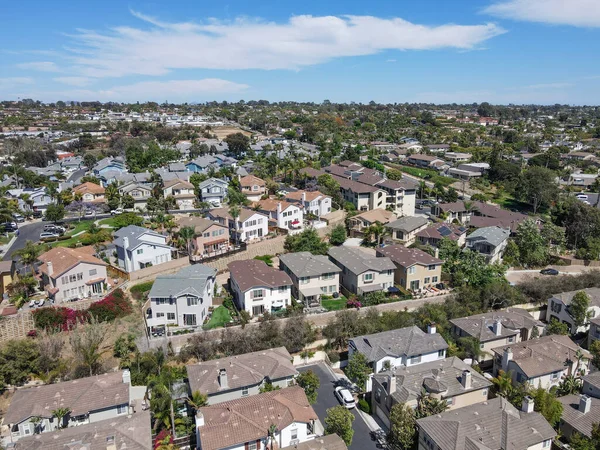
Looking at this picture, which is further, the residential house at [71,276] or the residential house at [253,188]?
the residential house at [253,188]

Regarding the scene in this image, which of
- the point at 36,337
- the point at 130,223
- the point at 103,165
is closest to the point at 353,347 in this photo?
the point at 36,337

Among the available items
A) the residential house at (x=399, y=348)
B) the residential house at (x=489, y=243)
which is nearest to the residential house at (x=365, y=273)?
the residential house at (x=399, y=348)

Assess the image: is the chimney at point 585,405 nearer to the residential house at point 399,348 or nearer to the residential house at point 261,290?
the residential house at point 399,348

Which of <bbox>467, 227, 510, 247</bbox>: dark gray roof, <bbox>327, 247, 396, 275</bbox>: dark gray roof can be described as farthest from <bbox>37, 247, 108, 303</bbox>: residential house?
<bbox>467, 227, 510, 247</bbox>: dark gray roof

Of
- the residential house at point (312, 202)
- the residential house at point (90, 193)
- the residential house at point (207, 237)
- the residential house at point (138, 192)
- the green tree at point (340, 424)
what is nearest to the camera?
the green tree at point (340, 424)

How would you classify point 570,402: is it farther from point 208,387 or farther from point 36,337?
point 36,337

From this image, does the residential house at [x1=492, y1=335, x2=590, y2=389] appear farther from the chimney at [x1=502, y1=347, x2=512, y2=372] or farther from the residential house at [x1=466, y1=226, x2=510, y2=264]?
the residential house at [x1=466, y1=226, x2=510, y2=264]
